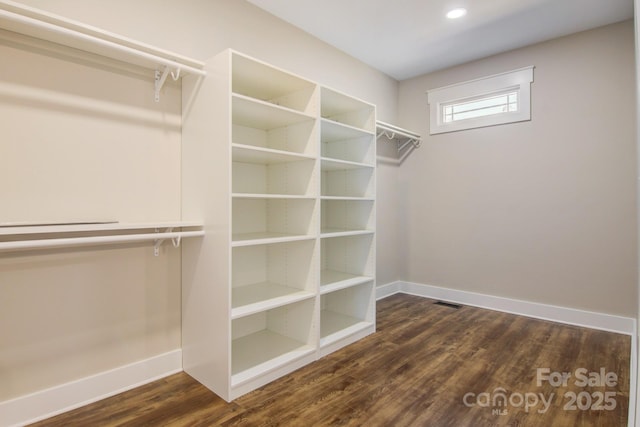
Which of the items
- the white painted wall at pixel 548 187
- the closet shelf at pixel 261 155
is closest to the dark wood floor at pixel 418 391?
the white painted wall at pixel 548 187

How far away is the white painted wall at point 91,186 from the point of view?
1652 millimetres

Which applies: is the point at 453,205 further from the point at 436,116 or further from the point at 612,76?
the point at 612,76

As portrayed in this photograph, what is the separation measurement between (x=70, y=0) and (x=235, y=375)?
7.41 ft

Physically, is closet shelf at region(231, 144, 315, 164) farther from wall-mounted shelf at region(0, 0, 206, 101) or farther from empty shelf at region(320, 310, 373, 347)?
empty shelf at region(320, 310, 373, 347)

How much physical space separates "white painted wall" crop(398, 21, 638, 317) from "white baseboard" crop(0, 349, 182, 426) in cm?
306

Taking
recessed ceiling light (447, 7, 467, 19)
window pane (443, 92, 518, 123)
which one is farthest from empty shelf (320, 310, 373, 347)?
recessed ceiling light (447, 7, 467, 19)

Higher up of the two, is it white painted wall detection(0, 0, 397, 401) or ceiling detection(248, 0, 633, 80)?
ceiling detection(248, 0, 633, 80)

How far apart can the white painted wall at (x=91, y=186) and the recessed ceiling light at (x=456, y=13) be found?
5.84 feet

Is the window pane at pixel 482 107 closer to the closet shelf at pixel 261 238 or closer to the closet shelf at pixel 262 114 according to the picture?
the closet shelf at pixel 262 114

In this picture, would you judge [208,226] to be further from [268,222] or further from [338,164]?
[338,164]

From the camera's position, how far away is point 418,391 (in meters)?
2.02

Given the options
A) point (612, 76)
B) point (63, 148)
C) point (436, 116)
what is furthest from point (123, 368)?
point (612, 76)

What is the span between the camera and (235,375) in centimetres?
202

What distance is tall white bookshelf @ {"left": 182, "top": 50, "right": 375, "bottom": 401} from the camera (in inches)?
77.0
